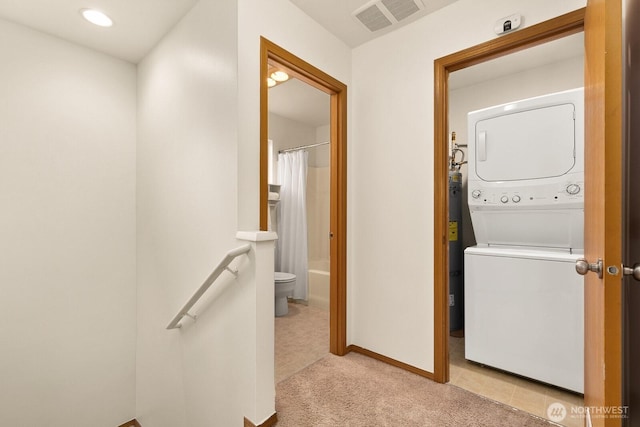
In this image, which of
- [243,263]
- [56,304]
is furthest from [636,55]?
[56,304]

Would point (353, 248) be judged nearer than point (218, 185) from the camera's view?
No

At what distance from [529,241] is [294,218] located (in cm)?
268

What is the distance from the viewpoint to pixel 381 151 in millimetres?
2279

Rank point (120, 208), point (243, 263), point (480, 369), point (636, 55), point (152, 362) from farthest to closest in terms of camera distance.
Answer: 1. point (120, 208)
2. point (152, 362)
3. point (480, 369)
4. point (243, 263)
5. point (636, 55)

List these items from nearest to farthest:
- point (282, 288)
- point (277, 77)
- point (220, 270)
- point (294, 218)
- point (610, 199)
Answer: point (610, 199)
point (220, 270)
point (277, 77)
point (282, 288)
point (294, 218)

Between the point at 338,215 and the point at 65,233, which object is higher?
the point at 338,215

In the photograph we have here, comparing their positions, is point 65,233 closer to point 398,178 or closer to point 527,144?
point 398,178

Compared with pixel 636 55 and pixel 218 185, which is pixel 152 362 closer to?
pixel 218 185

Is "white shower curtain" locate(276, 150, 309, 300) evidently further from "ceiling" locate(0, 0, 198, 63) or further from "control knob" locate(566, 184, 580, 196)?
"control knob" locate(566, 184, 580, 196)

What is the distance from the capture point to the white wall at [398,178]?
201 centimetres

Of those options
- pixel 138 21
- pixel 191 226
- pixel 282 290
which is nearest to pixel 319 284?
pixel 282 290

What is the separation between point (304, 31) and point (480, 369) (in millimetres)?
2743

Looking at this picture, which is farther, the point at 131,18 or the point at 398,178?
Answer: the point at 398,178

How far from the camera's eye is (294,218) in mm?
4078
